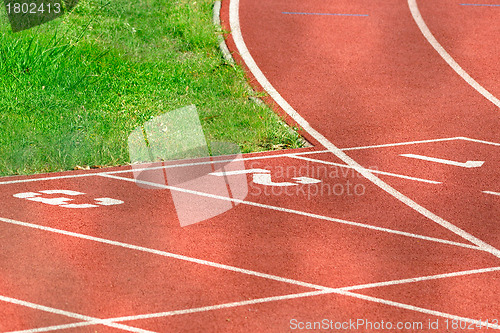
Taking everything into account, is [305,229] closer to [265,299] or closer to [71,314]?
[265,299]

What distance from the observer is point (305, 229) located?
6.60 meters

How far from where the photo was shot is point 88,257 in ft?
19.8

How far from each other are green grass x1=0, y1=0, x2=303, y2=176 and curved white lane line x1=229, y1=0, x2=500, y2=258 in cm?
30

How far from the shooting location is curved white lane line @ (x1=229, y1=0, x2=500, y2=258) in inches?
262

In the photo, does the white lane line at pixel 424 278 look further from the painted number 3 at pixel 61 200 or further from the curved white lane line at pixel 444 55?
the curved white lane line at pixel 444 55

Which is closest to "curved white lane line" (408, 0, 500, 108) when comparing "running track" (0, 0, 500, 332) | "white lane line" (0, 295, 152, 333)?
"running track" (0, 0, 500, 332)

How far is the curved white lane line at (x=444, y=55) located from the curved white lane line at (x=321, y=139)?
276cm

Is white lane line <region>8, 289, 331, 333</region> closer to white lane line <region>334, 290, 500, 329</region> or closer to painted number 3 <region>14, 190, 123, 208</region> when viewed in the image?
white lane line <region>334, 290, 500, 329</region>

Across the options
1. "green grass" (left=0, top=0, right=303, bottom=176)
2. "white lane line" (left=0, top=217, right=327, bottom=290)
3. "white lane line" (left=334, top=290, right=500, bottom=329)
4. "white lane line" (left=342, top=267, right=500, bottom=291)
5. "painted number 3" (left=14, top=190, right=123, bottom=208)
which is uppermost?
"green grass" (left=0, top=0, right=303, bottom=176)

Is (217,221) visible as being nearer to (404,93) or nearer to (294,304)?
(294,304)

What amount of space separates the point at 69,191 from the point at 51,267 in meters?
1.55

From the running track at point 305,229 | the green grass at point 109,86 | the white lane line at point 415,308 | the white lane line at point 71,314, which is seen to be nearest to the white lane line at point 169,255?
the running track at point 305,229

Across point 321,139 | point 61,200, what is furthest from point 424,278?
point 61,200

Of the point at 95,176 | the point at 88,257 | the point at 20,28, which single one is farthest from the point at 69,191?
the point at 20,28
